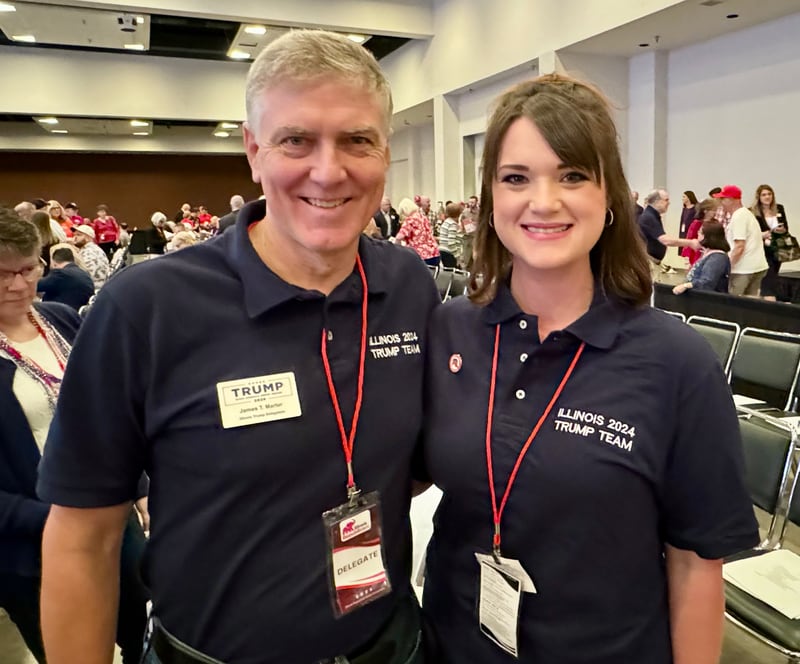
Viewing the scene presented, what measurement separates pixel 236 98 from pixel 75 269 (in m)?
13.0

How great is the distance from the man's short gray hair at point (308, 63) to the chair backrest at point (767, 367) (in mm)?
3192

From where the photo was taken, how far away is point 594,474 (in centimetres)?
107

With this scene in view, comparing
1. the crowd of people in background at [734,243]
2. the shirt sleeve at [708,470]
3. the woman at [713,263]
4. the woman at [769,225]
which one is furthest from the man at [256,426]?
the woman at [769,225]

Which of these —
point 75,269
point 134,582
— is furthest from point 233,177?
point 134,582

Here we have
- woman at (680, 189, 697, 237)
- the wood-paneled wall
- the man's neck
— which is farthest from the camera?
the wood-paneled wall

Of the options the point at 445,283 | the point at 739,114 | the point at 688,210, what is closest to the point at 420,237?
the point at 445,283

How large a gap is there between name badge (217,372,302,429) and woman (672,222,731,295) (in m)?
5.62

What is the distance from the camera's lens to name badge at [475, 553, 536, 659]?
44.3 inches

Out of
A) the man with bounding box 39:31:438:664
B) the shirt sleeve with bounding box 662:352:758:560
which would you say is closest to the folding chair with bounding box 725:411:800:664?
the shirt sleeve with bounding box 662:352:758:560

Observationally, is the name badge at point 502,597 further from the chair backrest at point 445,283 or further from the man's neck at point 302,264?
the chair backrest at point 445,283

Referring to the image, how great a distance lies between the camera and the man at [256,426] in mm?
1007

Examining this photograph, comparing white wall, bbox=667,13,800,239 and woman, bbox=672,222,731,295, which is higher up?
white wall, bbox=667,13,800,239

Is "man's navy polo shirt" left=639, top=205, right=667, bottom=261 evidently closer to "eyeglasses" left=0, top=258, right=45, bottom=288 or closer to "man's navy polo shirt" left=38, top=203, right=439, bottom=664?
"eyeglasses" left=0, top=258, right=45, bottom=288

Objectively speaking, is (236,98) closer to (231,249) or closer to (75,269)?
(75,269)
